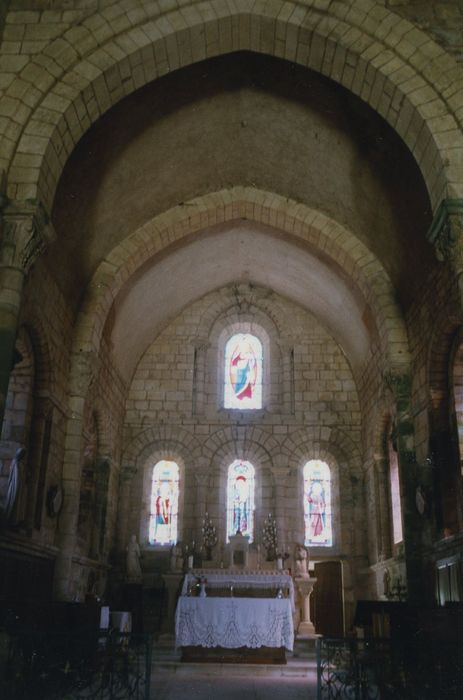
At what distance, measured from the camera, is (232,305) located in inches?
660

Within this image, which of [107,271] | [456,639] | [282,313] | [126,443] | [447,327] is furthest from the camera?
[282,313]

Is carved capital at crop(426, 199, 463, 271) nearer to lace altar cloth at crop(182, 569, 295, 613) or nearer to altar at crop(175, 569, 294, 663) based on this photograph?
altar at crop(175, 569, 294, 663)

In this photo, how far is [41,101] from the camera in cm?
827

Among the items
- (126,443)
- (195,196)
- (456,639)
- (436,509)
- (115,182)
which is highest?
(195,196)

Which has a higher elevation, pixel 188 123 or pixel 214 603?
pixel 188 123

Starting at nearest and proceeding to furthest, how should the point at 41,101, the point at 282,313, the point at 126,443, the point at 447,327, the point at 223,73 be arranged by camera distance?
1. the point at 41,101
2. the point at 447,327
3. the point at 223,73
4. the point at 126,443
5. the point at 282,313

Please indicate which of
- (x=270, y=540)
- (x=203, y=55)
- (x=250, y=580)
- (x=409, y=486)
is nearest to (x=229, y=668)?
(x=250, y=580)

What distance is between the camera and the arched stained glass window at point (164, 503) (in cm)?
1527

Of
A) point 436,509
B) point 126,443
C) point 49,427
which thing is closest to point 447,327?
point 436,509

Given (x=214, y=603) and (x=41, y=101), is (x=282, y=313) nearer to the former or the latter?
(x=214, y=603)

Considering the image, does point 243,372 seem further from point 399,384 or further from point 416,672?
point 416,672

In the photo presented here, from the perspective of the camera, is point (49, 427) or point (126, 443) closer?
point (49, 427)

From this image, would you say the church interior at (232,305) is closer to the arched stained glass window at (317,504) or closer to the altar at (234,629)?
the arched stained glass window at (317,504)

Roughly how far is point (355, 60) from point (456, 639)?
22.3 ft
